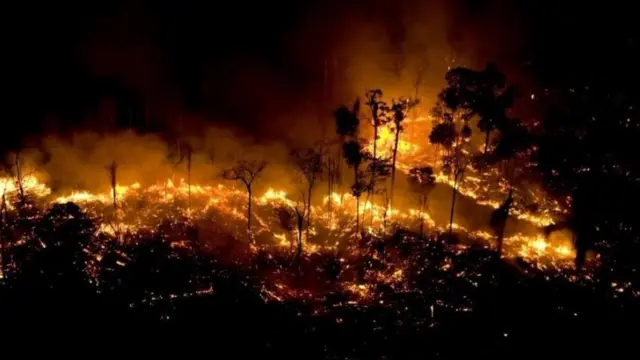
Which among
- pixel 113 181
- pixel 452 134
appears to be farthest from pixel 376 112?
pixel 113 181

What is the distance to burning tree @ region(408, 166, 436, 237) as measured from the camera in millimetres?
33656

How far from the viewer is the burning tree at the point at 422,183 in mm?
33656

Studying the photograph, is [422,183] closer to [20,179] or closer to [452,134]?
[452,134]

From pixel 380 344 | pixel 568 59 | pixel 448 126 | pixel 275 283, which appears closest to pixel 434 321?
pixel 380 344

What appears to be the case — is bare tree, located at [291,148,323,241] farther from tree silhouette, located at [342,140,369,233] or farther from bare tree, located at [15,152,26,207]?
bare tree, located at [15,152,26,207]

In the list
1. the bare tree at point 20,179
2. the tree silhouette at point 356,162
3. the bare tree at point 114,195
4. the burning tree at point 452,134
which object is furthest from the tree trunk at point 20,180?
the burning tree at point 452,134

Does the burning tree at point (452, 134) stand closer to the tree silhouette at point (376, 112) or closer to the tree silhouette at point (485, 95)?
the tree silhouette at point (485, 95)

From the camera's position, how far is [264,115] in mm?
46250

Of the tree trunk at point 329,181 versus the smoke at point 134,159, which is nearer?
the tree trunk at point 329,181

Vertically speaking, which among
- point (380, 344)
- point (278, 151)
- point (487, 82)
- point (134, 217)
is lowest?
point (380, 344)

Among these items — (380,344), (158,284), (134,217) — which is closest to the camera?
(380,344)

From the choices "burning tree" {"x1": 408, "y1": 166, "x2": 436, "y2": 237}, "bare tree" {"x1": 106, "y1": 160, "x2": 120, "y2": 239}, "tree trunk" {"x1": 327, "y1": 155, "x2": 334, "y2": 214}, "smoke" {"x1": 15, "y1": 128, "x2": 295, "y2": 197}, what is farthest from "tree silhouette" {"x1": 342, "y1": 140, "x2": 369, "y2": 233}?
"bare tree" {"x1": 106, "y1": 160, "x2": 120, "y2": 239}

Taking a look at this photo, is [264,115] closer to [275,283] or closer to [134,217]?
[134,217]

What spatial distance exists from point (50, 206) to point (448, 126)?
2393 cm
